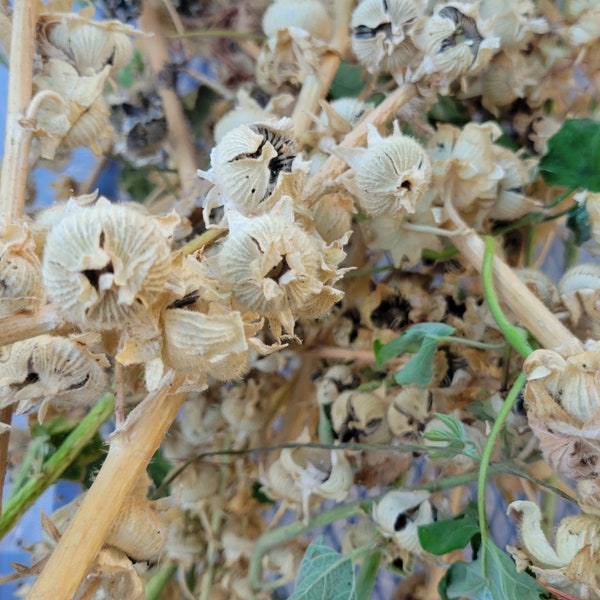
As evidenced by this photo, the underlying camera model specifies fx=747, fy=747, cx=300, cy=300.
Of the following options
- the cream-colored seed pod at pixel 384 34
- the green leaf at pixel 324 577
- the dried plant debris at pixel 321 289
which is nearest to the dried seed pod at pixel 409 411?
the dried plant debris at pixel 321 289

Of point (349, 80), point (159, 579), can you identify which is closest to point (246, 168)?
point (349, 80)

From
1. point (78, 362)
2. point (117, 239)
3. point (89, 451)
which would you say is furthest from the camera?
point (89, 451)

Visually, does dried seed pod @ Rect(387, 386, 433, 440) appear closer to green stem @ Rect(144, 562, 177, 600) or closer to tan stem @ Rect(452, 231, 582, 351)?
tan stem @ Rect(452, 231, 582, 351)

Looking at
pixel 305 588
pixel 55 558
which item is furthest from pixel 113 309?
pixel 305 588

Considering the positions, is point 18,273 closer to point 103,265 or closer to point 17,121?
point 103,265

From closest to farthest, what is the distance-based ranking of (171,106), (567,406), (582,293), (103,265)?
(103,265) < (567,406) < (582,293) < (171,106)

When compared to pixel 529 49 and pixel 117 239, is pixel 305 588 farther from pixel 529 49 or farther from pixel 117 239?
pixel 529 49

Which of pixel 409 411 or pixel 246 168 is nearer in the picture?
pixel 246 168

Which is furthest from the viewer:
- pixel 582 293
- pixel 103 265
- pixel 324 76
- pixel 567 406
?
pixel 324 76
